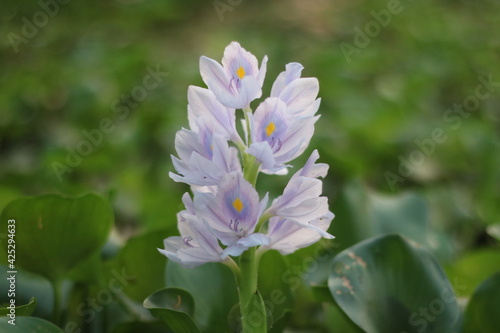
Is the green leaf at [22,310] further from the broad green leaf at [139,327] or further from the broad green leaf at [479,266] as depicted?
the broad green leaf at [479,266]

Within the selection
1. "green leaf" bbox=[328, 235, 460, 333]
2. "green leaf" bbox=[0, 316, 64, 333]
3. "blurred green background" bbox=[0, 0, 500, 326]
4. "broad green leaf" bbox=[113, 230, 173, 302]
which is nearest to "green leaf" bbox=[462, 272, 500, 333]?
"green leaf" bbox=[328, 235, 460, 333]

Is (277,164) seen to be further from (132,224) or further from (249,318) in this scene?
(132,224)

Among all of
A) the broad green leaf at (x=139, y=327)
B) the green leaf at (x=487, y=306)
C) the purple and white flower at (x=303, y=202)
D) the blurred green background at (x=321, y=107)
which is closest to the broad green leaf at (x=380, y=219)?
the blurred green background at (x=321, y=107)

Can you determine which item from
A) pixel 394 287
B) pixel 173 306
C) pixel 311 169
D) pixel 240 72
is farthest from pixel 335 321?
pixel 240 72

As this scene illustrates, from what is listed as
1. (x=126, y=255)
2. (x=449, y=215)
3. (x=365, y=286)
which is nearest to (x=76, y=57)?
(x=449, y=215)

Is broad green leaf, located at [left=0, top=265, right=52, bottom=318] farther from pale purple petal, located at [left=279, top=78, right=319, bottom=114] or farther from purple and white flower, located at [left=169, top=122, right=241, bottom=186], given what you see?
pale purple petal, located at [left=279, top=78, right=319, bottom=114]

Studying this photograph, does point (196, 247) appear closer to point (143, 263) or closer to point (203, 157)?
point (203, 157)
